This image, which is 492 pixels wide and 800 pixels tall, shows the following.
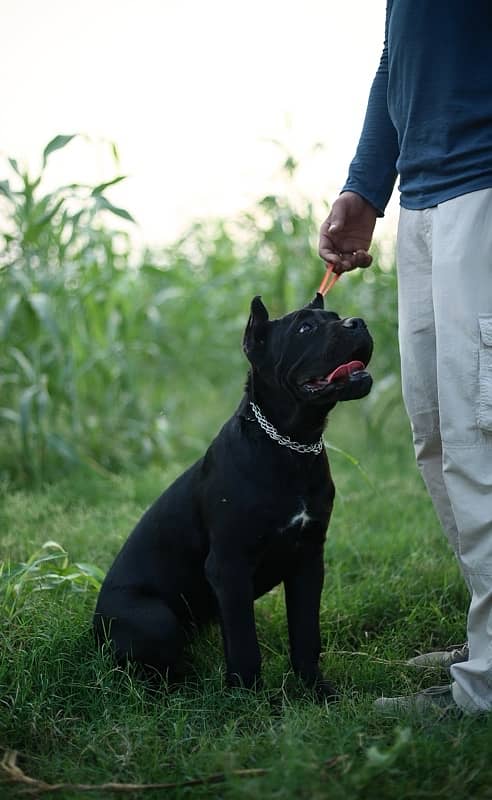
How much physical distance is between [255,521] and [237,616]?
0.29m

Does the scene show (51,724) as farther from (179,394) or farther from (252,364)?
(179,394)

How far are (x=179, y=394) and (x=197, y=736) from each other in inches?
200

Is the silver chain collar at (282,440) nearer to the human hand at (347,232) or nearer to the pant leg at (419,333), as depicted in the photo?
the pant leg at (419,333)

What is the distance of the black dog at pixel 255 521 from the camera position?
2.46 meters

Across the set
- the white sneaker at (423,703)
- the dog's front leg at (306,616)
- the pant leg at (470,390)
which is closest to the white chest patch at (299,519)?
the dog's front leg at (306,616)

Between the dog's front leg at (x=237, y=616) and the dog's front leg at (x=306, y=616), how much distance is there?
0.16m

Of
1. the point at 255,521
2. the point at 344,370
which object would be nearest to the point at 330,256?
the point at 344,370

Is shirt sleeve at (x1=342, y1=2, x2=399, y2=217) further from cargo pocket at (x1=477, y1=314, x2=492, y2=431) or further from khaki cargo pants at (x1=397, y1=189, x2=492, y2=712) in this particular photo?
cargo pocket at (x1=477, y1=314, x2=492, y2=431)

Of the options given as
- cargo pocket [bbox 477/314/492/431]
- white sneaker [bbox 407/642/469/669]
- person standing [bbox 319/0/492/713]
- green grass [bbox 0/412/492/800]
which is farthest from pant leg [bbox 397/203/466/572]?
green grass [bbox 0/412/492/800]

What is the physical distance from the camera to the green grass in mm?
1891

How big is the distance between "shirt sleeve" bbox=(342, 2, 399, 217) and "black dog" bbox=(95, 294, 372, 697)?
41 centimetres

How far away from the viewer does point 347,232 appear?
2908mm

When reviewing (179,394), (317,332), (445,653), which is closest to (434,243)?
(317,332)

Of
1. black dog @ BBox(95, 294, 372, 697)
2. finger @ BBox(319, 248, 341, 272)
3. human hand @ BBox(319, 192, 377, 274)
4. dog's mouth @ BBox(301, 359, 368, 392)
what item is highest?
human hand @ BBox(319, 192, 377, 274)
